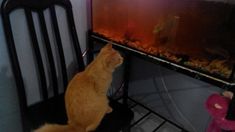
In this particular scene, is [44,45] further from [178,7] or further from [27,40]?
[178,7]

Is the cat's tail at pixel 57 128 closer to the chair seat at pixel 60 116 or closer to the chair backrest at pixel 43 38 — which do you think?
the chair seat at pixel 60 116

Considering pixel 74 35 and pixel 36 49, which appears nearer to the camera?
pixel 36 49

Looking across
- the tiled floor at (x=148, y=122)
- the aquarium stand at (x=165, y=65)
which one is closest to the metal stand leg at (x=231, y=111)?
the aquarium stand at (x=165, y=65)

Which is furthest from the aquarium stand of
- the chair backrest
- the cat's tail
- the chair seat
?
the cat's tail

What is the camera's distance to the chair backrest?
3.34 ft

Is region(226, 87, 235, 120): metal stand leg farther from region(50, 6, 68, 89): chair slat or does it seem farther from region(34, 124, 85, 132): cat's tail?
region(50, 6, 68, 89): chair slat

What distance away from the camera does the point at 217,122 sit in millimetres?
676

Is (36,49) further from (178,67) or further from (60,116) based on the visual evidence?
(178,67)

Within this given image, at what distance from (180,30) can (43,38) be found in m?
0.66

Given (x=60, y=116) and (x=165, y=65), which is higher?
(x=165, y=65)

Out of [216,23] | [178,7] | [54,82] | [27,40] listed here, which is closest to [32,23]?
[27,40]

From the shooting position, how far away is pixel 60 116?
3.49 feet

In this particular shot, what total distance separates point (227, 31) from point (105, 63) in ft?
1.65

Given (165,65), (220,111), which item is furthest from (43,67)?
(220,111)
